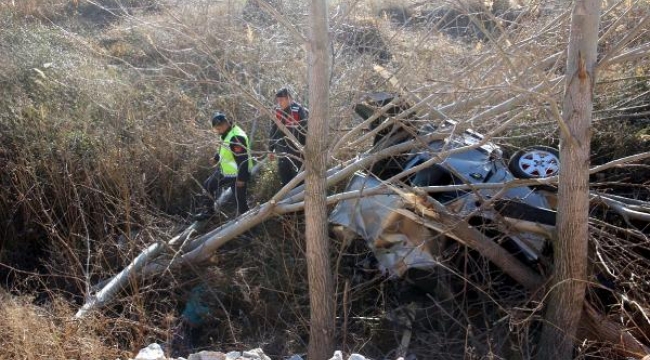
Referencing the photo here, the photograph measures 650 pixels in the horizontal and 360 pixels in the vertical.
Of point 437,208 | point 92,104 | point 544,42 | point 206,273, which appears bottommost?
point 206,273

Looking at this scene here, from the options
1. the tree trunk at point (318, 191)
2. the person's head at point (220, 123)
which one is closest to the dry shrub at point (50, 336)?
the tree trunk at point (318, 191)

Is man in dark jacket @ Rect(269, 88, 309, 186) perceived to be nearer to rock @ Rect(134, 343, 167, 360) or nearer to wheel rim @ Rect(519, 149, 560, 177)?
wheel rim @ Rect(519, 149, 560, 177)

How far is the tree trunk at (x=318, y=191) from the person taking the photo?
488cm

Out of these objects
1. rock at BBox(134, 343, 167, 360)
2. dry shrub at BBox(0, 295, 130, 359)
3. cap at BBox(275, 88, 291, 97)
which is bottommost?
dry shrub at BBox(0, 295, 130, 359)

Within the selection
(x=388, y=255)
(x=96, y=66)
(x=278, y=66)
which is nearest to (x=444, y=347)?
(x=388, y=255)

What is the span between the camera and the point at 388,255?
619 cm

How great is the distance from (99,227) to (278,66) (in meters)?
2.61

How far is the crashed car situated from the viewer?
221 inches

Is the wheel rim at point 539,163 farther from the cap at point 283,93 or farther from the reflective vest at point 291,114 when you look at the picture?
the cap at point 283,93

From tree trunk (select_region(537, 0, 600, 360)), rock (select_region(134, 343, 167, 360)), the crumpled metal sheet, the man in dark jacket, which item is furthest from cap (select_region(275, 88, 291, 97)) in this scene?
rock (select_region(134, 343, 167, 360))

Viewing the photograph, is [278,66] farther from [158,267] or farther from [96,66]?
[96,66]

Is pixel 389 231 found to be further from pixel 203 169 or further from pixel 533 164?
pixel 203 169

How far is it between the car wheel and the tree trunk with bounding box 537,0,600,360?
85 centimetres

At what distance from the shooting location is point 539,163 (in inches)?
231
